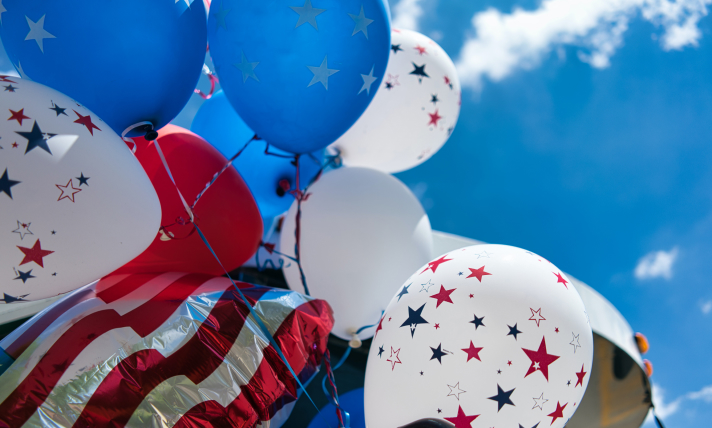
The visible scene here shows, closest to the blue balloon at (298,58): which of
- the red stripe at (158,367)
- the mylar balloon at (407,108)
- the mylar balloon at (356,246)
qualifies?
the mylar balloon at (356,246)

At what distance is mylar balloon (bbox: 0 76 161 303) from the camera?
86 cm

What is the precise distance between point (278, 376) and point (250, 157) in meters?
0.99

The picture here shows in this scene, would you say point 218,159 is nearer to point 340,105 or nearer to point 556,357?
point 340,105

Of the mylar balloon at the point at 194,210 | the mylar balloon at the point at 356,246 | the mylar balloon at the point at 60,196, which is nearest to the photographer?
the mylar balloon at the point at 60,196

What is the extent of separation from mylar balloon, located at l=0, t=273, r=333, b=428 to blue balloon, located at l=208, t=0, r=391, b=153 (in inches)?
23.2

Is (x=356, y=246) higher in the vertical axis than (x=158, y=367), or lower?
higher

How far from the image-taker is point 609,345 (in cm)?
267

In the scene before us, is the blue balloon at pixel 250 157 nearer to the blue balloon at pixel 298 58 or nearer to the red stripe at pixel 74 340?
the blue balloon at pixel 298 58

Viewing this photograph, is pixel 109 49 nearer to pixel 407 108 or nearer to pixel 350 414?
pixel 407 108

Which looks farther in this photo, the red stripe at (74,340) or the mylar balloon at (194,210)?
the mylar balloon at (194,210)

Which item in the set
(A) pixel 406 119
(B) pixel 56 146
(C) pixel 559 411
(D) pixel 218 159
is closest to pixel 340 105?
(D) pixel 218 159

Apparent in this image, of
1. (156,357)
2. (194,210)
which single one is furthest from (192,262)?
(156,357)

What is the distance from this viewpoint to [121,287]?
4.08 feet

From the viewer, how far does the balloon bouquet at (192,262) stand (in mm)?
949
